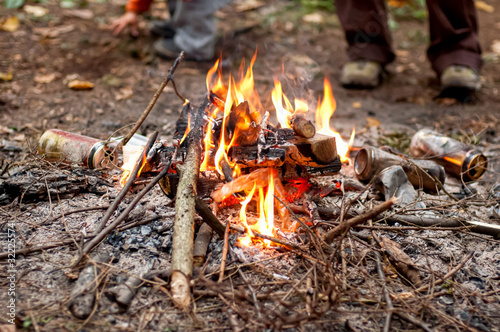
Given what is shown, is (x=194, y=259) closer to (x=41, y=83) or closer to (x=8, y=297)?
(x=8, y=297)

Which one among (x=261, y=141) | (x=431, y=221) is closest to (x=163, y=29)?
(x=261, y=141)

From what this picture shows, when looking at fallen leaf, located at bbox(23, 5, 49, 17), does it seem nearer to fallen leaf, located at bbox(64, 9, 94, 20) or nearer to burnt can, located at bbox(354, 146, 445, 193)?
fallen leaf, located at bbox(64, 9, 94, 20)

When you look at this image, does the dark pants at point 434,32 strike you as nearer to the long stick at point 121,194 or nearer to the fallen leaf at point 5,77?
the long stick at point 121,194

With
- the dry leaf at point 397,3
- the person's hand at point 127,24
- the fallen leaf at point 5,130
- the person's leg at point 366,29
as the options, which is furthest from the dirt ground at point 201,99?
the dry leaf at point 397,3

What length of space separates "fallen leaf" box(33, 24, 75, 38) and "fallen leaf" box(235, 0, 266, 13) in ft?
7.65

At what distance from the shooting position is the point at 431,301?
1646mm

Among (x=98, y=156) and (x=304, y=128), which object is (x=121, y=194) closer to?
(x=98, y=156)

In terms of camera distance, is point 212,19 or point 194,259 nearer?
point 194,259

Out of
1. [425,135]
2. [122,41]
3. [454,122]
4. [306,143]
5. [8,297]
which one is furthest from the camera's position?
[122,41]

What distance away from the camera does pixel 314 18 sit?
5.59 metres

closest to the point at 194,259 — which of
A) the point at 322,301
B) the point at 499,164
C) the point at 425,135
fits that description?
the point at 322,301

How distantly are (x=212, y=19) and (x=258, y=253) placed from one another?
317 centimetres

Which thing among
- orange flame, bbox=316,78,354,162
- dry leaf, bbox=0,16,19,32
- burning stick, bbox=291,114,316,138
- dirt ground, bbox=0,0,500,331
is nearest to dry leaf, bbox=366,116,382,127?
dirt ground, bbox=0,0,500,331

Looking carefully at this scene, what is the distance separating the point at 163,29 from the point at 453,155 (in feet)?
11.8
